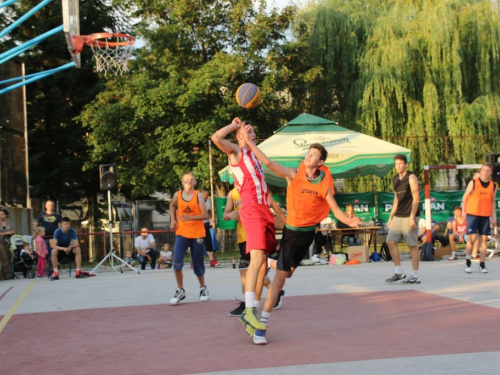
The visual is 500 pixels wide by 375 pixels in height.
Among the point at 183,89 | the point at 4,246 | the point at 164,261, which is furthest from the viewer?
the point at 183,89

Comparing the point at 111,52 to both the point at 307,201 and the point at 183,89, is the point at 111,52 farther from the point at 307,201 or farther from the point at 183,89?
the point at 307,201

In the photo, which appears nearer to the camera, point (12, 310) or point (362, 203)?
point (12, 310)

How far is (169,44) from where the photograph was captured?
109ft

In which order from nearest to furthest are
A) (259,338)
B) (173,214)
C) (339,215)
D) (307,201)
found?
1. (259,338)
2. (339,215)
3. (307,201)
4. (173,214)

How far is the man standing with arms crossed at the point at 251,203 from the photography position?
7.25 metres

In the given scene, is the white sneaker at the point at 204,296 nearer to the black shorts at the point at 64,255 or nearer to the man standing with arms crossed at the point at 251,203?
the man standing with arms crossed at the point at 251,203

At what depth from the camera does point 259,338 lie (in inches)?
264

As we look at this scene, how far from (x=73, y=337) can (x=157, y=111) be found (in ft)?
81.6

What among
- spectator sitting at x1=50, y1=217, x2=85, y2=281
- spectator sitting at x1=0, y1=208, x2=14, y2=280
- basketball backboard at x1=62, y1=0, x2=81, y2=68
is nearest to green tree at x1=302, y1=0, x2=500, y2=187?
spectator sitting at x1=50, y1=217, x2=85, y2=281

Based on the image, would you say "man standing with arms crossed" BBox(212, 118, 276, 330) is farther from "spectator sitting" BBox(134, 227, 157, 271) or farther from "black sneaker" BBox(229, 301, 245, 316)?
"spectator sitting" BBox(134, 227, 157, 271)

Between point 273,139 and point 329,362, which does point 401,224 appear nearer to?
point 329,362

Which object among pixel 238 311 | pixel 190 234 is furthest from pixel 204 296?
pixel 238 311

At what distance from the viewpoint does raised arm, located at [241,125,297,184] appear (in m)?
7.02

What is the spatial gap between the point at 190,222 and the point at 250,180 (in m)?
3.13
